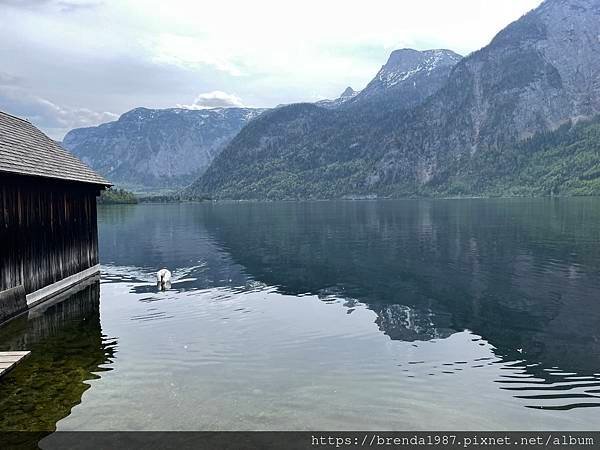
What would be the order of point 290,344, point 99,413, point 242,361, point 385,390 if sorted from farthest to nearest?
point 290,344 < point 242,361 < point 385,390 < point 99,413

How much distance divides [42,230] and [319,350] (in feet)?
64.4

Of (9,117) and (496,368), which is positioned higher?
(9,117)

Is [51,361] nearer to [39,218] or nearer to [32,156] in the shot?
[39,218]

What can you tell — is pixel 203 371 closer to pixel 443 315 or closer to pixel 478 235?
pixel 443 315

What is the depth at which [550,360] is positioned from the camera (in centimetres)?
2053

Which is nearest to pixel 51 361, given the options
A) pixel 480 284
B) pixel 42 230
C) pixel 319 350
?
pixel 319 350

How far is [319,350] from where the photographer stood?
Result: 22.4m

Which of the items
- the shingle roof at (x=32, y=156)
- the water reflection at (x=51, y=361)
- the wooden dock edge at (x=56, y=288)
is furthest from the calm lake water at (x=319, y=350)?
the shingle roof at (x=32, y=156)

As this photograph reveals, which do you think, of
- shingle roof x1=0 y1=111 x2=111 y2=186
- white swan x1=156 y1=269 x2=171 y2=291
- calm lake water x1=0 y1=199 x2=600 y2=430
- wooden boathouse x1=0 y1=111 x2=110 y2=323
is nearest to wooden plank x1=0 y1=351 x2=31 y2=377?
calm lake water x1=0 y1=199 x2=600 y2=430

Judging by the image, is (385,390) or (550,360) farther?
(550,360)

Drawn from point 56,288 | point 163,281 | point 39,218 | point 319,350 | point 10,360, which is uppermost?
point 39,218

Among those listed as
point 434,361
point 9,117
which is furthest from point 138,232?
Result: point 434,361

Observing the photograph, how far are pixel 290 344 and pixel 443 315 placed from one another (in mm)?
10444

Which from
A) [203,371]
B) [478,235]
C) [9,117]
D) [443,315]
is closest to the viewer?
[203,371]
